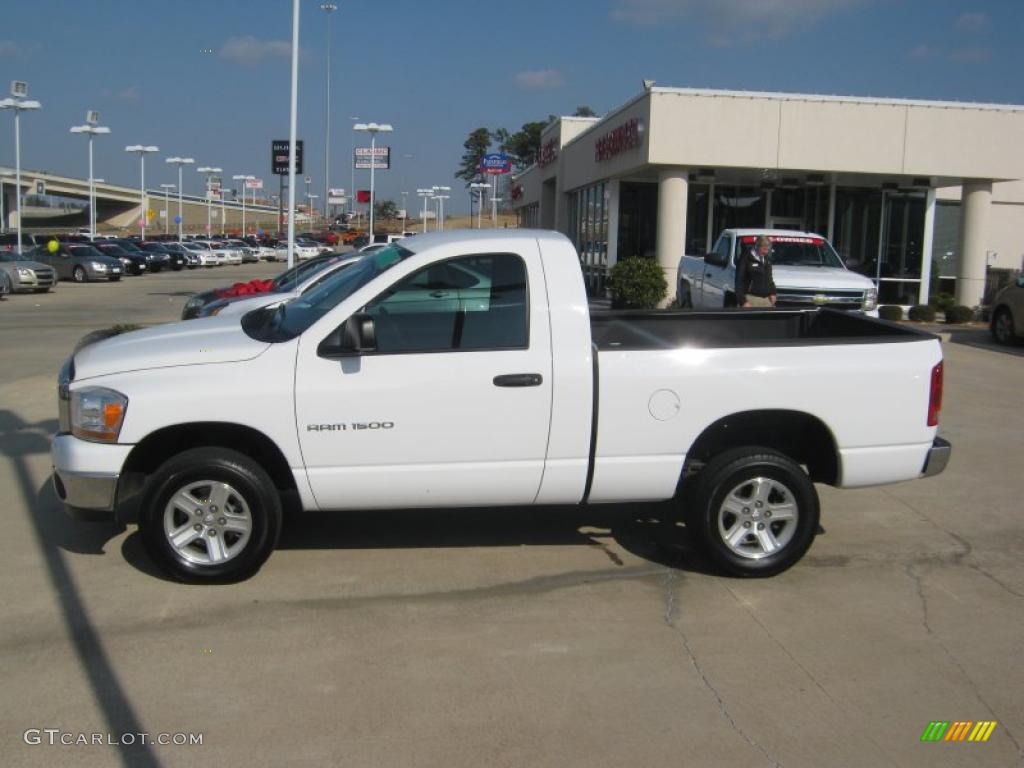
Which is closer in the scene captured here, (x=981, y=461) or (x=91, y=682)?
(x=91, y=682)

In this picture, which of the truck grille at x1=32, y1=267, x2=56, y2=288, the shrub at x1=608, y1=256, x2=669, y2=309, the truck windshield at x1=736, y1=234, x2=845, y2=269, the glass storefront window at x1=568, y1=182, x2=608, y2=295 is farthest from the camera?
the truck grille at x1=32, y1=267, x2=56, y2=288

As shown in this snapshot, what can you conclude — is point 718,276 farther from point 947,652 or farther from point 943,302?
point 947,652

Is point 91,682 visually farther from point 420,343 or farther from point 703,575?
point 703,575

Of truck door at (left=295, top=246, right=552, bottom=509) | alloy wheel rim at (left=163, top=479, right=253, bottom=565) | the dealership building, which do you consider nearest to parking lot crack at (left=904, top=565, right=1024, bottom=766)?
truck door at (left=295, top=246, right=552, bottom=509)

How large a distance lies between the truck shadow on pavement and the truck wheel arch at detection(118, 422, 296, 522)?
0.64 m

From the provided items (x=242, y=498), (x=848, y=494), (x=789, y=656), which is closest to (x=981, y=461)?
(x=848, y=494)

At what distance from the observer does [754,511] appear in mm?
5715

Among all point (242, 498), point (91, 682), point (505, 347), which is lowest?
point (91, 682)

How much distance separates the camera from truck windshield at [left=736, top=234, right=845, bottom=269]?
16312 millimetres

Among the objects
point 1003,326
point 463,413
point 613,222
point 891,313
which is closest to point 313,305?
point 463,413

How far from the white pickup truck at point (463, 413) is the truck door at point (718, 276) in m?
9.83

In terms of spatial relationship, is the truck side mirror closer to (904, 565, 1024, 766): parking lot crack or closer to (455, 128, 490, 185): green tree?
(904, 565, 1024, 766): parking lot crack

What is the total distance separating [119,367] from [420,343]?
1.63m

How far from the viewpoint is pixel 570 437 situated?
546 centimetres
